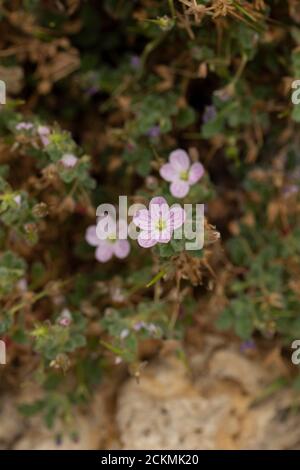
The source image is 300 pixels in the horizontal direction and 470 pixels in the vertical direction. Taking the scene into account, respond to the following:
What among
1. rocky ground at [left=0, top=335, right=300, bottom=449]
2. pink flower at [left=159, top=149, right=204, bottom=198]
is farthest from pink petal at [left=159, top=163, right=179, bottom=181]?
rocky ground at [left=0, top=335, right=300, bottom=449]

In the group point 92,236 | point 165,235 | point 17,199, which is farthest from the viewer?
point 92,236

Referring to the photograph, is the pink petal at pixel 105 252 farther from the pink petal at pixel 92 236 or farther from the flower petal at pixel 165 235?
the flower petal at pixel 165 235

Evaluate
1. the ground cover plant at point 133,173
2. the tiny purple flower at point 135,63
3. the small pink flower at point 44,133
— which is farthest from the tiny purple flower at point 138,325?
the tiny purple flower at point 135,63

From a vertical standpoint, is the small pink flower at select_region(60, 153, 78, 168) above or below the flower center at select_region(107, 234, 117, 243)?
above

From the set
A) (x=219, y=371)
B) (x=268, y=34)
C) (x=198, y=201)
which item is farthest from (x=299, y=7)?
(x=219, y=371)

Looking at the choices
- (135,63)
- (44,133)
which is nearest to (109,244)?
(44,133)

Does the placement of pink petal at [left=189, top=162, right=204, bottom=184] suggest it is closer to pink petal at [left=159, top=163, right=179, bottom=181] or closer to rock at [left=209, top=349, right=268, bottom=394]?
pink petal at [left=159, top=163, right=179, bottom=181]

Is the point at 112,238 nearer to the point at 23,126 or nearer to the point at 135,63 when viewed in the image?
the point at 23,126
